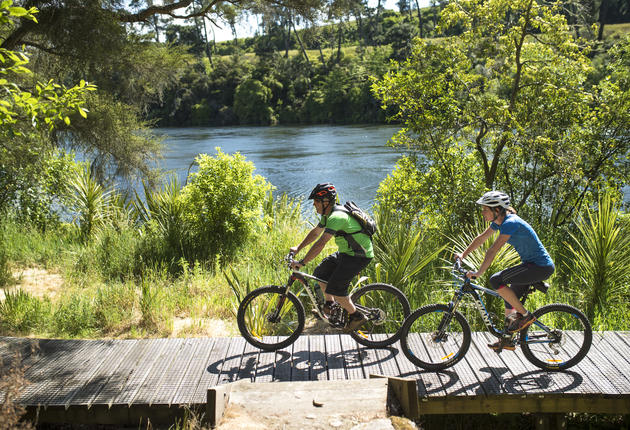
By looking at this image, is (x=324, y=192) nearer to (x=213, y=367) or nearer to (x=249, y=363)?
(x=249, y=363)

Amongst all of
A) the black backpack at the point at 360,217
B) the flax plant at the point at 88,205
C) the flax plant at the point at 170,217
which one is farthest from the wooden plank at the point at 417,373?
the flax plant at the point at 88,205

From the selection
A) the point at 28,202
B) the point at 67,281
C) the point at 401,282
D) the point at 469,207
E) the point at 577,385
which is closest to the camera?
the point at 577,385

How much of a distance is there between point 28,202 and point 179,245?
4690mm

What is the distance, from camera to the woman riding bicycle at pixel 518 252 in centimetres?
433

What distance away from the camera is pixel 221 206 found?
9570 mm

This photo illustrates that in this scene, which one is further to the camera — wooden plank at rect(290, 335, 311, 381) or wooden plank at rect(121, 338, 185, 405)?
wooden plank at rect(290, 335, 311, 381)

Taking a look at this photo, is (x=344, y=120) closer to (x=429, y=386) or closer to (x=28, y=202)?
(x=28, y=202)

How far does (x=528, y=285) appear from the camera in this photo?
179 inches

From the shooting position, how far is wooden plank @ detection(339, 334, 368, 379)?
470 centimetres

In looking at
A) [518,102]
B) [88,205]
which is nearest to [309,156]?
[88,205]

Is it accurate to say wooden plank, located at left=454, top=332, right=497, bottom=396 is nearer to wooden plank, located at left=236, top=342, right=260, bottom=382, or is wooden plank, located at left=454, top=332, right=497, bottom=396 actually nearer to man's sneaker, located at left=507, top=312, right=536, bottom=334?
man's sneaker, located at left=507, top=312, right=536, bottom=334

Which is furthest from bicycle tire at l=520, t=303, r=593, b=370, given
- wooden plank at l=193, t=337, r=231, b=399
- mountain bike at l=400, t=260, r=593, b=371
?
wooden plank at l=193, t=337, r=231, b=399

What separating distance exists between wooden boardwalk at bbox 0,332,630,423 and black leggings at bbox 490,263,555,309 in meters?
0.79

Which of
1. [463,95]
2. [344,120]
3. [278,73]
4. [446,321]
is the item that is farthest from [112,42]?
[278,73]
